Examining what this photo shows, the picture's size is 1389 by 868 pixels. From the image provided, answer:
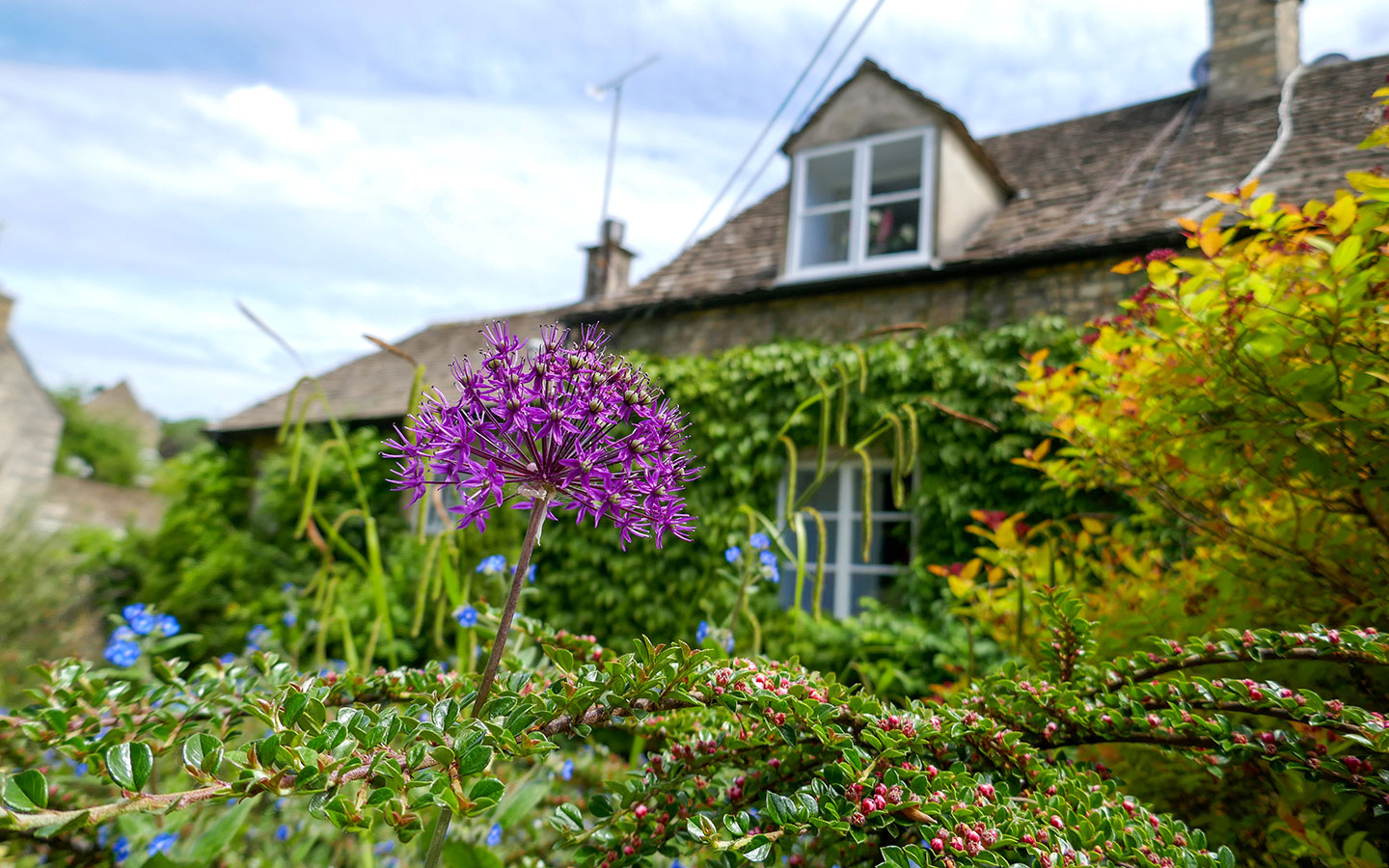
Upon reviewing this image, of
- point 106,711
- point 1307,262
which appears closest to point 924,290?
point 1307,262

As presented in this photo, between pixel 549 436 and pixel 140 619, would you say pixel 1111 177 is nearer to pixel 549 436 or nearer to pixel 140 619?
pixel 549 436

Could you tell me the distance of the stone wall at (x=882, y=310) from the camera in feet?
21.0

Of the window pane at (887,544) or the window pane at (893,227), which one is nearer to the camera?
the window pane at (887,544)

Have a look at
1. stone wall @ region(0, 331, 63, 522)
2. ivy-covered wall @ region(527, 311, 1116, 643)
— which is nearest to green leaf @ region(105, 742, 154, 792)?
ivy-covered wall @ region(527, 311, 1116, 643)

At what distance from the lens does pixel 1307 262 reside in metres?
1.81

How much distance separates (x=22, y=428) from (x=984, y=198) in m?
23.1

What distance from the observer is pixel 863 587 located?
6840 mm

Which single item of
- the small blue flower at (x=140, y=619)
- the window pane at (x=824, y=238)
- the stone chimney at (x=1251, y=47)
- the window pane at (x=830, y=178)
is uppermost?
the stone chimney at (x=1251, y=47)

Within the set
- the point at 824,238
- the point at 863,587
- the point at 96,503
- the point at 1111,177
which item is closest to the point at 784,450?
the point at 863,587

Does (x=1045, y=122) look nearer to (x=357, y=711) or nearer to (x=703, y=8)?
(x=703, y=8)

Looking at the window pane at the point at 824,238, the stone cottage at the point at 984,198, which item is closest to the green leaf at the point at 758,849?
the stone cottage at the point at 984,198

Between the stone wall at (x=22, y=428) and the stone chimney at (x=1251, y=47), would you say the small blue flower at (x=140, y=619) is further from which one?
the stone wall at (x=22, y=428)

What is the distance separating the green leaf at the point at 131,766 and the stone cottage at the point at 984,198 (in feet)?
21.1

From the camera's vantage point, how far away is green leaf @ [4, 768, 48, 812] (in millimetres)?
836
